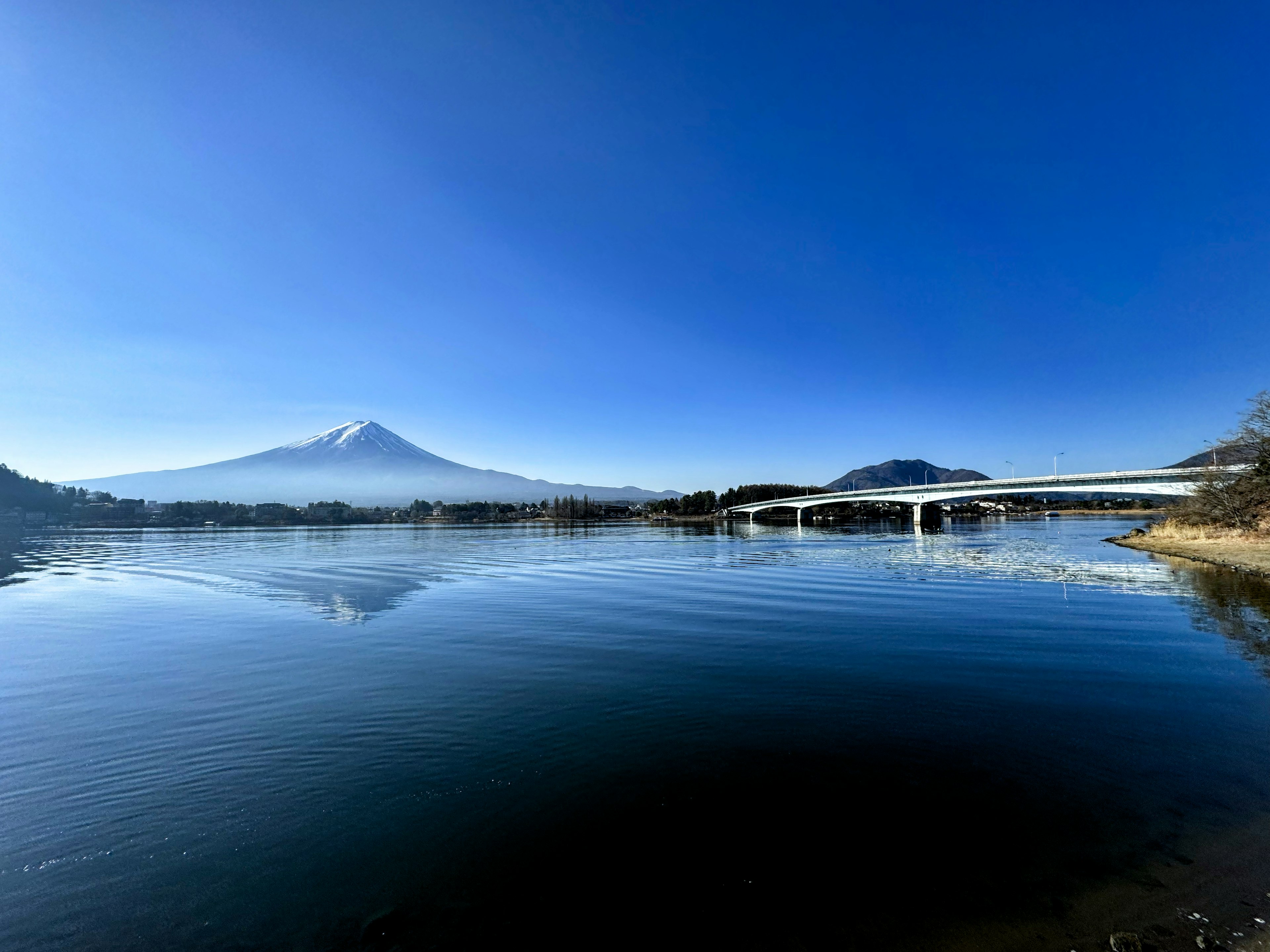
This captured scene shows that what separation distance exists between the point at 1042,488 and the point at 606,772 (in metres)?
111

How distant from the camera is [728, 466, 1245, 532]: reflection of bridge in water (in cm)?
6775

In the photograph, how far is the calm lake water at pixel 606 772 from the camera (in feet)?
18.3

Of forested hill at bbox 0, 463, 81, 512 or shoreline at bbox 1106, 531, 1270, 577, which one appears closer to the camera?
shoreline at bbox 1106, 531, 1270, 577

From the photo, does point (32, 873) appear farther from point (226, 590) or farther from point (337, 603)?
point (226, 590)

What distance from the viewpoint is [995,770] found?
8.32 metres

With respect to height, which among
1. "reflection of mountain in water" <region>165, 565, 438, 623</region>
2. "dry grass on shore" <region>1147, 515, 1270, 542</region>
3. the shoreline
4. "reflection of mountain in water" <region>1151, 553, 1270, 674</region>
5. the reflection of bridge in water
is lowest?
"reflection of mountain in water" <region>165, 565, 438, 623</region>

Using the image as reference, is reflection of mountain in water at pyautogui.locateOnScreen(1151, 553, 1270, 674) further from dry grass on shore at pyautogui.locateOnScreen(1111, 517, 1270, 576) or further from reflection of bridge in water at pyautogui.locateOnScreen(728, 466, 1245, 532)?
reflection of bridge in water at pyautogui.locateOnScreen(728, 466, 1245, 532)

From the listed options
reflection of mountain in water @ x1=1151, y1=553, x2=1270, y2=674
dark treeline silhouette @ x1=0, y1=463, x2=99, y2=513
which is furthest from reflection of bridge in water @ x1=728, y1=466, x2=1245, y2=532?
dark treeline silhouette @ x1=0, y1=463, x2=99, y2=513

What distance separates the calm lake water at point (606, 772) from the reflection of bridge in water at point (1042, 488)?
5796 cm

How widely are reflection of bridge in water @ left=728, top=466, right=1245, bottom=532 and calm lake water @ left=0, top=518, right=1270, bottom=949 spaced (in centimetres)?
5796

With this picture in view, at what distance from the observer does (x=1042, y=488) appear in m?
95.4

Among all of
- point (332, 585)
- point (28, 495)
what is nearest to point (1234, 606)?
point (332, 585)

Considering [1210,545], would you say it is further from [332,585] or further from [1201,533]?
[332,585]

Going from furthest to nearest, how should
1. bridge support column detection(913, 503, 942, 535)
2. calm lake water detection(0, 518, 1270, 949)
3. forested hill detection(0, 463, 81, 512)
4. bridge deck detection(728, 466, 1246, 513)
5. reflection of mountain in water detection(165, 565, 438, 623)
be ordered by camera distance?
1. forested hill detection(0, 463, 81, 512)
2. bridge support column detection(913, 503, 942, 535)
3. bridge deck detection(728, 466, 1246, 513)
4. reflection of mountain in water detection(165, 565, 438, 623)
5. calm lake water detection(0, 518, 1270, 949)
